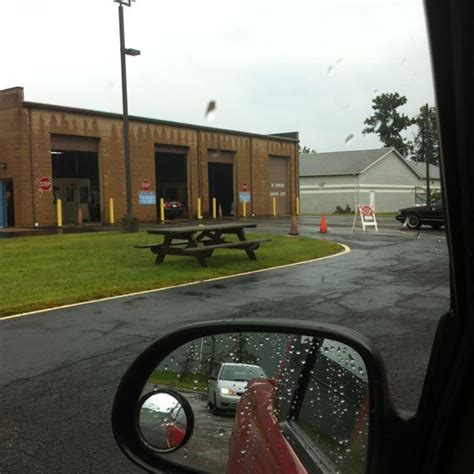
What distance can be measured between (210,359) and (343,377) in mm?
437

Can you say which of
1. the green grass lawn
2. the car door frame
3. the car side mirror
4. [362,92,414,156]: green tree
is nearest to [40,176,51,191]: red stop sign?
the green grass lawn

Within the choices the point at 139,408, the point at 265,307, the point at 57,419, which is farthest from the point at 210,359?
the point at 265,307

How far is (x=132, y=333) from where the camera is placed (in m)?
6.30

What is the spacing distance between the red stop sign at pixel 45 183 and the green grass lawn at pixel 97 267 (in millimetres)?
9199

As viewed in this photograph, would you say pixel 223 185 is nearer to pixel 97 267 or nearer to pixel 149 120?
pixel 149 120

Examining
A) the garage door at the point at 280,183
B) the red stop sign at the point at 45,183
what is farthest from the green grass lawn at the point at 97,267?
the garage door at the point at 280,183

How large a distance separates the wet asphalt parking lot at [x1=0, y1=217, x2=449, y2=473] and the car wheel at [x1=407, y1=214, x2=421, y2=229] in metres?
12.2

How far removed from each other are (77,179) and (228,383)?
32.5m

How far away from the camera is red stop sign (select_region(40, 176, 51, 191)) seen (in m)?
26.8

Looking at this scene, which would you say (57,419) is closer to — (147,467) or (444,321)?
(147,467)

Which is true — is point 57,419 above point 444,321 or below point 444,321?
below

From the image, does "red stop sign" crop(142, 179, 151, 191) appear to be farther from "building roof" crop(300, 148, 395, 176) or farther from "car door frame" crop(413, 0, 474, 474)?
"car door frame" crop(413, 0, 474, 474)

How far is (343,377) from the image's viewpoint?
5.25ft

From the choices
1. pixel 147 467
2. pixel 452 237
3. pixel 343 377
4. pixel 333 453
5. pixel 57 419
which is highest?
pixel 452 237
